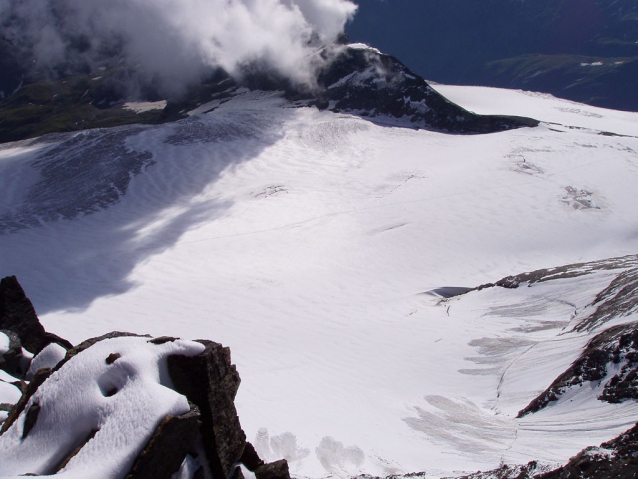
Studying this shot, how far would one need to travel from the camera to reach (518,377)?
1712 centimetres

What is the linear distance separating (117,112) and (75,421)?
437 ft

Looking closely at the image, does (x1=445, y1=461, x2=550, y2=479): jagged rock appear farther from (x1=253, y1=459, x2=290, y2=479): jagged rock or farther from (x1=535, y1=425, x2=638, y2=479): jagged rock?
(x1=253, y1=459, x2=290, y2=479): jagged rock

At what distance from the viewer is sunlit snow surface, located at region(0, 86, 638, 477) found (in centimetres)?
1448

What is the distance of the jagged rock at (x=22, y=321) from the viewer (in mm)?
13992

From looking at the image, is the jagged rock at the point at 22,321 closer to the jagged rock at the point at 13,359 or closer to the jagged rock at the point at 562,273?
the jagged rock at the point at 13,359

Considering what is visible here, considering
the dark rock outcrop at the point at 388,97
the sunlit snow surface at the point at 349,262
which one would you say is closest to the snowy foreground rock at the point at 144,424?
the sunlit snow surface at the point at 349,262

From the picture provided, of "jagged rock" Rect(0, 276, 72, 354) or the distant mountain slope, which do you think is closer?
"jagged rock" Rect(0, 276, 72, 354)

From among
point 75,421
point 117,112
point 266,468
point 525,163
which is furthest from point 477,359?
point 117,112

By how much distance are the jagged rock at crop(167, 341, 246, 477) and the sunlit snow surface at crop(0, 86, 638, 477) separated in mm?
4295

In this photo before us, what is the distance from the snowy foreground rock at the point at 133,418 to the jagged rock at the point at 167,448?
0.04 ft

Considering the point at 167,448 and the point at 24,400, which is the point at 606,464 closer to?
the point at 167,448

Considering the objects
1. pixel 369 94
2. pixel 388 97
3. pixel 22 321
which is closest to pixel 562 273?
pixel 22 321

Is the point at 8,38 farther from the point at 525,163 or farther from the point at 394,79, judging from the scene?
the point at 525,163

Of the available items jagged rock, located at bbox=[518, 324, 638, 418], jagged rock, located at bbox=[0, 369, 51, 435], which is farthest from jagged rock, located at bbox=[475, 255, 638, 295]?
jagged rock, located at bbox=[0, 369, 51, 435]
